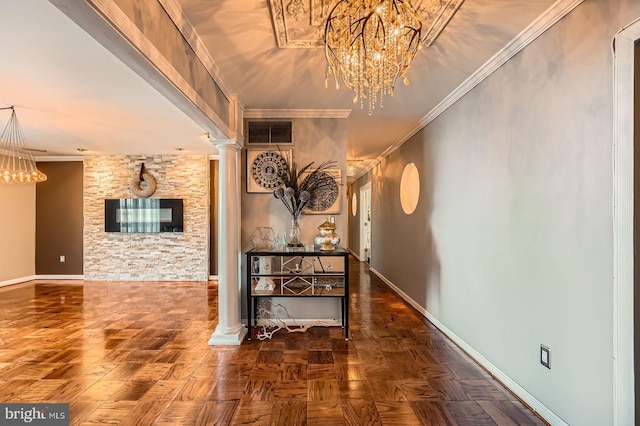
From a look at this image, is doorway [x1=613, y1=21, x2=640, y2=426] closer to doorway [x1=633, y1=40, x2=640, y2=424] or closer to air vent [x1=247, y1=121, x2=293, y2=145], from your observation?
doorway [x1=633, y1=40, x2=640, y2=424]

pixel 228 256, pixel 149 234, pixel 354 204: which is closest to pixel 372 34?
pixel 228 256

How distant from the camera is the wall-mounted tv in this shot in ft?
20.9

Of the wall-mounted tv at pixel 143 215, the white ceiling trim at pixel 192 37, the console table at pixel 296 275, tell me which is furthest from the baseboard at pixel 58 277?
the white ceiling trim at pixel 192 37

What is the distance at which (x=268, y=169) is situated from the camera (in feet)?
11.7

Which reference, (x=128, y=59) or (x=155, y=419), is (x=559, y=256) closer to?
(x=128, y=59)

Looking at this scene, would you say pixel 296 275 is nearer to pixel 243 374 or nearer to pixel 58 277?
pixel 243 374

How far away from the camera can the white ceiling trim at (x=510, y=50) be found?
182cm

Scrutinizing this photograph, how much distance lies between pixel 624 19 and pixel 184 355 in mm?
3680

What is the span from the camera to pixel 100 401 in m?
2.18

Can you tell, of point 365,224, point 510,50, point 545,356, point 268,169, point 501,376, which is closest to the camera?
point 545,356

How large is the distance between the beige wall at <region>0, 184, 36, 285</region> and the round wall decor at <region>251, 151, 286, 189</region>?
569 centimetres

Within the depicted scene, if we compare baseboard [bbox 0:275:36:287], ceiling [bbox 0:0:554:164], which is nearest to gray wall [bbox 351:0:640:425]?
ceiling [bbox 0:0:554:164]

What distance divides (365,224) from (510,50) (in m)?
6.39

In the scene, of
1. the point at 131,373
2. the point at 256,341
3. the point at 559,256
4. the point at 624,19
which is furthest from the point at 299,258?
the point at 624,19
